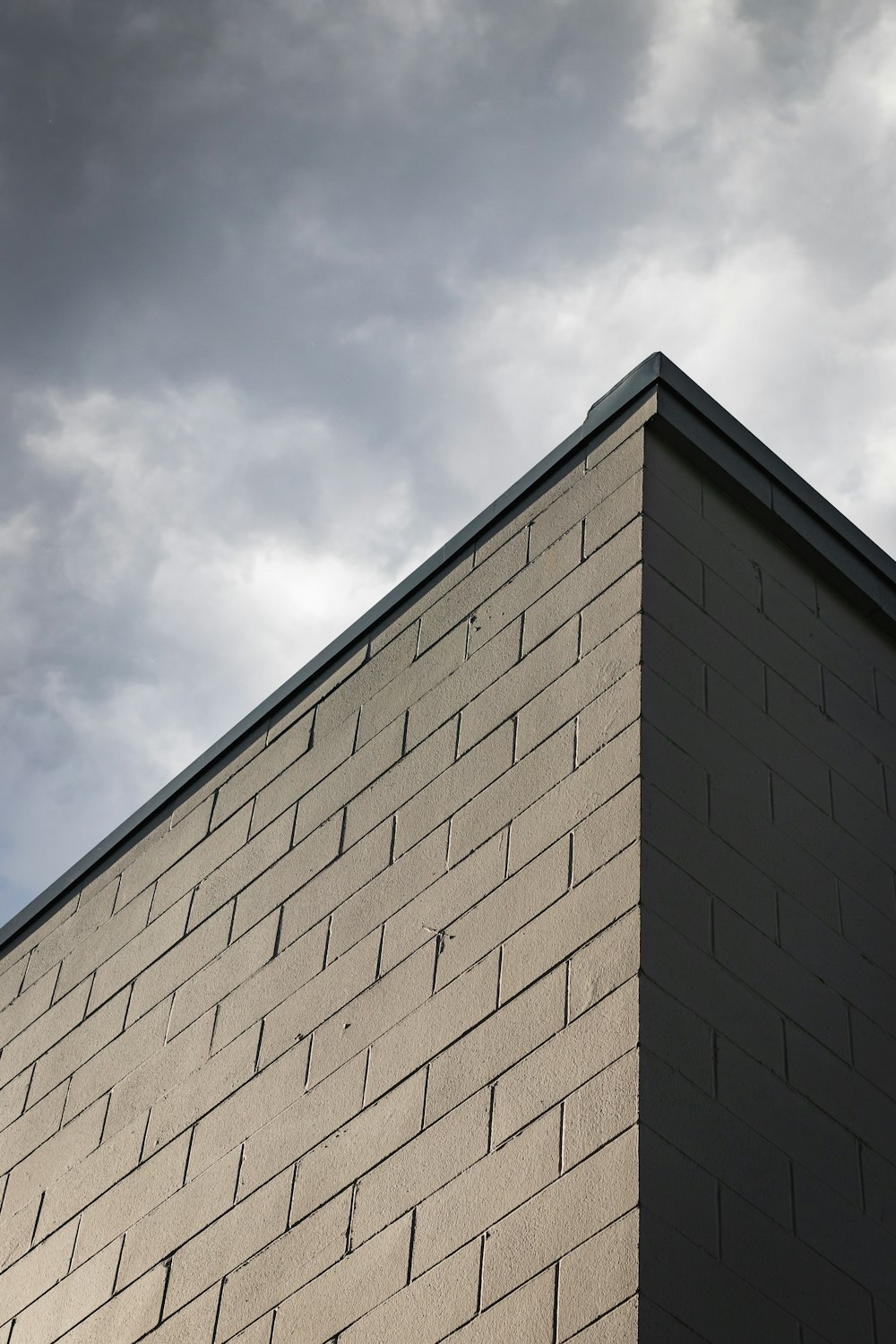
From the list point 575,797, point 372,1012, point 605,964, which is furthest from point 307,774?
point 605,964

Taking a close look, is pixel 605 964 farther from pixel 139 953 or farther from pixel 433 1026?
pixel 139 953

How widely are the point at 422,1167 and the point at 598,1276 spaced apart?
2.63 feet

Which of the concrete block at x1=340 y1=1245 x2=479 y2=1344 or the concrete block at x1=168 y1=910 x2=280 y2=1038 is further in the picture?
the concrete block at x1=168 y1=910 x2=280 y2=1038

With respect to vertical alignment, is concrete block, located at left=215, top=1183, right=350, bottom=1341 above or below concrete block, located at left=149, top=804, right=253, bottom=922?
below

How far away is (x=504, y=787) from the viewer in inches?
202

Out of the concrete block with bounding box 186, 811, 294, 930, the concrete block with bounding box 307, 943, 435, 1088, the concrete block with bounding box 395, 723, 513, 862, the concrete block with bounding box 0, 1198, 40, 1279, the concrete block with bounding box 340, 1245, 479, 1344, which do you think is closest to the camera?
the concrete block with bounding box 340, 1245, 479, 1344

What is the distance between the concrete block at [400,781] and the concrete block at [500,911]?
57 cm

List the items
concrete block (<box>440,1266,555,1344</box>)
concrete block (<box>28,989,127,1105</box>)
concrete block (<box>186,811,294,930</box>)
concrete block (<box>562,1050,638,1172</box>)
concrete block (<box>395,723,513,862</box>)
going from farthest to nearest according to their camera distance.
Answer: concrete block (<box>28,989,127,1105</box>), concrete block (<box>186,811,294,930</box>), concrete block (<box>395,723,513,862</box>), concrete block (<box>562,1050,638,1172</box>), concrete block (<box>440,1266,555,1344</box>)

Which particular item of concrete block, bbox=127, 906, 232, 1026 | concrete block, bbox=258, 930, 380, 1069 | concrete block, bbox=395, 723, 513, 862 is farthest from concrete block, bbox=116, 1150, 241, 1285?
concrete block, bbox=395, 723, 513, 862

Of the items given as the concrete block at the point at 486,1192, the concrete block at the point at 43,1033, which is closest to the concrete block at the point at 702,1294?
the concrete block at the point at 486,1192

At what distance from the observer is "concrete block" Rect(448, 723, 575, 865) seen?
496cm

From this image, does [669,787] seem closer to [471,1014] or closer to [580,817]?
[580,817]

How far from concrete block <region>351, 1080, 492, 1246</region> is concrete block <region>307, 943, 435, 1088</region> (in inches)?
18.3

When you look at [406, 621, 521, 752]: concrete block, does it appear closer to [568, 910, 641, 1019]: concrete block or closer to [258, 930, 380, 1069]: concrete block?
[258, 930, 380, 1069]: concrete block
